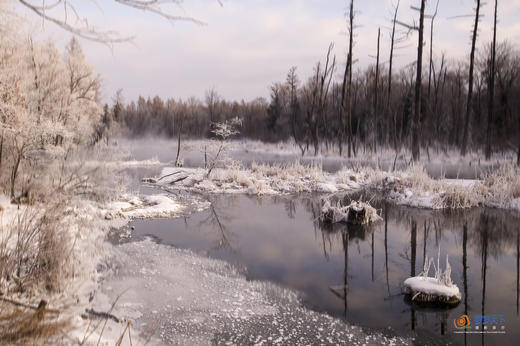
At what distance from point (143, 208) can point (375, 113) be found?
851 inches

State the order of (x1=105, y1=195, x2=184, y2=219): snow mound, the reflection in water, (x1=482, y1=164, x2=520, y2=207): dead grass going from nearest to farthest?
the reflection in water, (x1=105, y1=195, x2=184, y2=219): snow mound, (x1=482, y1=164, x2=520, y2=207): dead grass

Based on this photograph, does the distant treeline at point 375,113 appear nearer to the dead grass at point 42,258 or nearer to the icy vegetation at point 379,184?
the icy vegetation at point 379,184

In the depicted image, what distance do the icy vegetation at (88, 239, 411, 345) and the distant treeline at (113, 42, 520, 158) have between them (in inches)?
710

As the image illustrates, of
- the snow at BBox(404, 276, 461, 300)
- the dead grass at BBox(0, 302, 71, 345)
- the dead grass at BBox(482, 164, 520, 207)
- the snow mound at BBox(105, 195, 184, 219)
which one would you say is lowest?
the snow at BBox(404, 276, 461, 300)

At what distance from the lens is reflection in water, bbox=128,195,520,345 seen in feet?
15.8

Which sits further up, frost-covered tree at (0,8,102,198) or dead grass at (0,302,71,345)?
frost-covered tree at (0,8,102,198)

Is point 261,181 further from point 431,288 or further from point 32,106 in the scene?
point 431,288

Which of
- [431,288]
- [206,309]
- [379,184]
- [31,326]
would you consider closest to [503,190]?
[379,184]

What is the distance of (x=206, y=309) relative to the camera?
4.78 m

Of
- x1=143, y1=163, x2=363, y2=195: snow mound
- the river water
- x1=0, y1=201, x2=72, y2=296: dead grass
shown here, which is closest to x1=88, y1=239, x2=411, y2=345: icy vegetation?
the river water

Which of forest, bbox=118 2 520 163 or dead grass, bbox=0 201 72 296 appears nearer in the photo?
dead grass, bbox=0 201 72 296

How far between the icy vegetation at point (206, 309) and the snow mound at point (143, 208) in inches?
146

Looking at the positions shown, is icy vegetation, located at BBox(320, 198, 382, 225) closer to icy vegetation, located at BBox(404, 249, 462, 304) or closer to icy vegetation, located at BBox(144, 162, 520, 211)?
icy vegetation, located at BBox(144, 162, 520, 211)

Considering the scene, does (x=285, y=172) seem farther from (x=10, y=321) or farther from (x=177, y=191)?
(x=10, y=321)
